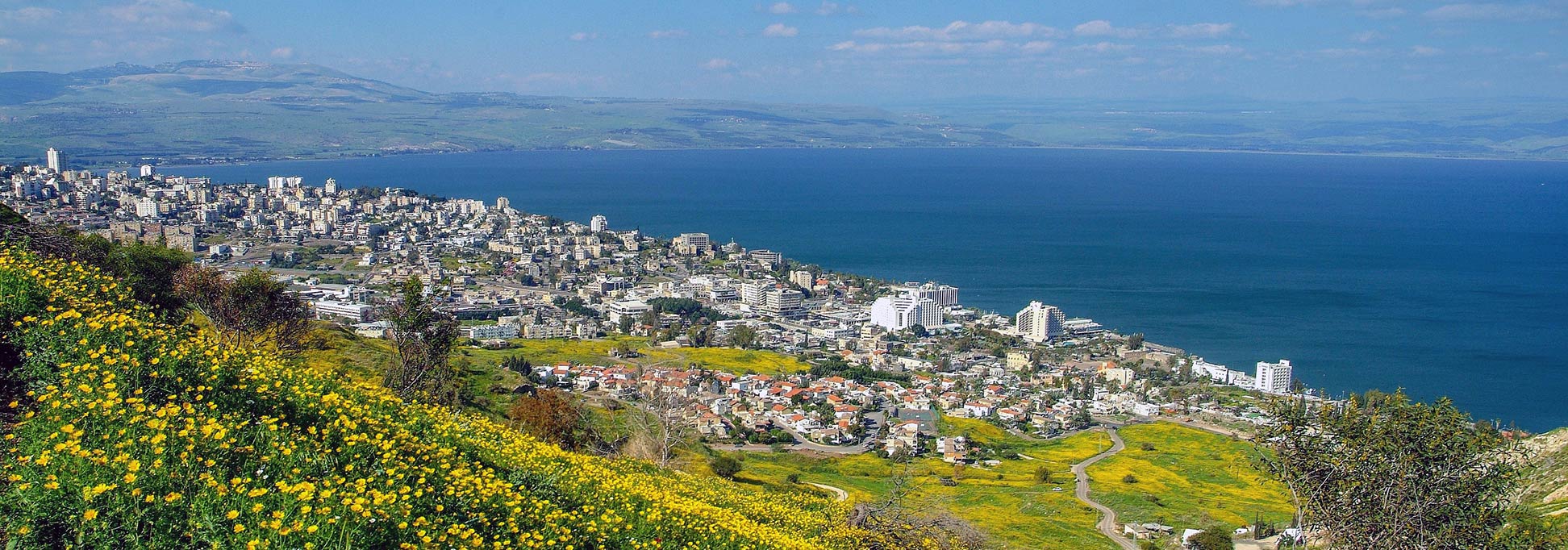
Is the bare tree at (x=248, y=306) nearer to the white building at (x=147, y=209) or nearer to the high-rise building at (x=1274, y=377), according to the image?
the high-rise building at (x=1274, y=377)

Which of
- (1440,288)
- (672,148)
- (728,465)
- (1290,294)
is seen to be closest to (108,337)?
(728,465)

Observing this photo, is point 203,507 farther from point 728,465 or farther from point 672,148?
point 672,148

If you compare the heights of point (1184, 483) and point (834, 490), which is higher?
point (834, 490)

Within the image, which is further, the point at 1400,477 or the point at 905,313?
the point at 905,313

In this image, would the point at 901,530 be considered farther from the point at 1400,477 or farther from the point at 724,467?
the point at 724,467

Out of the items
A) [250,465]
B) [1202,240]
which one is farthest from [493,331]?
[1202,240]

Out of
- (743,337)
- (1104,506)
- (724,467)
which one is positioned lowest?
(743,337)

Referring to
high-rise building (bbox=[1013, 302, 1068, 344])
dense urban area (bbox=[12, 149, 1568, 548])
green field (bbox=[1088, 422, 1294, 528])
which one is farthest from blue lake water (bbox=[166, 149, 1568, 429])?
green field (bbox=[1088, 422, 1294, 528])

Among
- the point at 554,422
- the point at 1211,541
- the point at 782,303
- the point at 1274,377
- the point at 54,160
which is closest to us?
the point at 554,422
